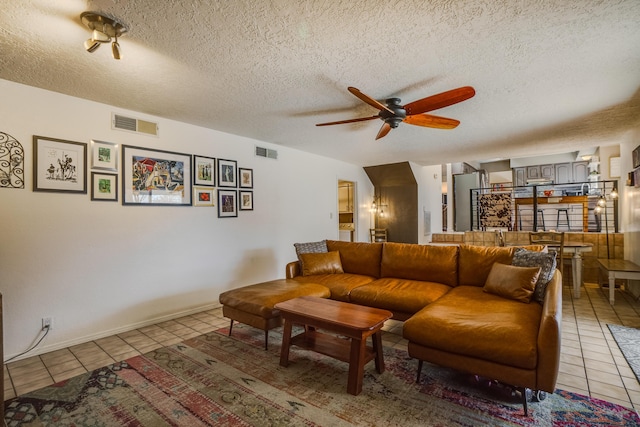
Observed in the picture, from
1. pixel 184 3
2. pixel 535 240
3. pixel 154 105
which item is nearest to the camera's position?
pixel 184 3

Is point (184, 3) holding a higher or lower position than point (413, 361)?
higher

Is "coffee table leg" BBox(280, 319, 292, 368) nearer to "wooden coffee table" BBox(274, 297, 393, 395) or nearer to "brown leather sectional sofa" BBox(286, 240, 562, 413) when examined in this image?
"wooden coffee table" BBox(274, 297, 393, 395)

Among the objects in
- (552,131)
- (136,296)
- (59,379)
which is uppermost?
(552,131)

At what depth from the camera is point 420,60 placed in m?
2.28

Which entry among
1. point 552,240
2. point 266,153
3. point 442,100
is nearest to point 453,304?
point 442,100

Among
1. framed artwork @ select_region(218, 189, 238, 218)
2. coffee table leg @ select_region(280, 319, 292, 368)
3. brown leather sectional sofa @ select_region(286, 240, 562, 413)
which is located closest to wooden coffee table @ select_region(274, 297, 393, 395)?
coffee table leg @ select_region(280, 319, 292, 368)

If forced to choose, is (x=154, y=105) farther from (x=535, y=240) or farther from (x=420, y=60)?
(x=535, y=240)

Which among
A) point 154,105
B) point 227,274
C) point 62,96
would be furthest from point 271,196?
point 62,96

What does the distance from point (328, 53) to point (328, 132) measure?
6.58 ft

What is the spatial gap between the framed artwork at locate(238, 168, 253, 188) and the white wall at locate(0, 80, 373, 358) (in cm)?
10

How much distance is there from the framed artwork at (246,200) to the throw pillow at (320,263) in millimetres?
1232

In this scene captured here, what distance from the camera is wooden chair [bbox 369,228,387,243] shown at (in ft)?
23.6

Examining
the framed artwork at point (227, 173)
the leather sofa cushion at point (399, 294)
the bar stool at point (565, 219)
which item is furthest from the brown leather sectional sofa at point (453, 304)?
the bar stool at point (565, 219)

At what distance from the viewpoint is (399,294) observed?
294 cm
